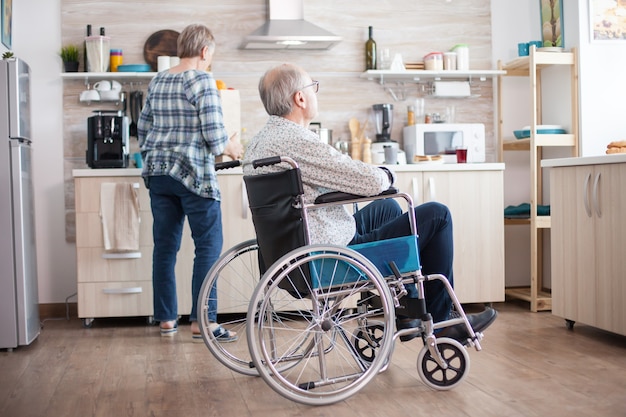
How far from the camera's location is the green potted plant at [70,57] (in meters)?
4.57

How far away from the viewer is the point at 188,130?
367 centimetres

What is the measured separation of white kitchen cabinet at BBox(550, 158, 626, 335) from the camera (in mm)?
3328

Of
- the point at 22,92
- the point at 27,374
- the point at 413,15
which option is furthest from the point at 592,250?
the point at 22,92

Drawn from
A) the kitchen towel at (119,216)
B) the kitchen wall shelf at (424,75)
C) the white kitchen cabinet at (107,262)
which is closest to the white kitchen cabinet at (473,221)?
the kitchen wall shelf at (424,75)

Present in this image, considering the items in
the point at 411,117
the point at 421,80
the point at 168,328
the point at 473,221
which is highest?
the point at 421,80

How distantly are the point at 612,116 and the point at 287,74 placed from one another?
2.60m

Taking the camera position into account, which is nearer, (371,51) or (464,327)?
(464,327)

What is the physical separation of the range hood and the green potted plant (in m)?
0.96

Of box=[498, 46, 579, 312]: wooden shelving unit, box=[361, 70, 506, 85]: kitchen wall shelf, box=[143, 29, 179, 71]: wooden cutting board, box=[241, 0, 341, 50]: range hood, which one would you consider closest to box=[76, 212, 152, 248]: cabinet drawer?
box=[143, 29, 179, 71]: wooden cutting board

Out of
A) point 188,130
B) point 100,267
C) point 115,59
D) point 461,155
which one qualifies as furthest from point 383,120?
point 100,267

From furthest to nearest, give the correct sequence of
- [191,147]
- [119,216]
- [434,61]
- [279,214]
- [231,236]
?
[434,61], [231,236], [119,216], [191,147], [279,214]

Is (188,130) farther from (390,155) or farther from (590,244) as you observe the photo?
(590,244)

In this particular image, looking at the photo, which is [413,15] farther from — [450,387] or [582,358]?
[450,387]

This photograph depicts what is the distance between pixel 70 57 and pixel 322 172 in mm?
2626
